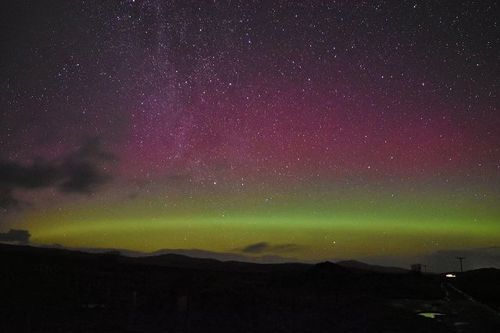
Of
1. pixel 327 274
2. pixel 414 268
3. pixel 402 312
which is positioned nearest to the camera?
pixel 402 312

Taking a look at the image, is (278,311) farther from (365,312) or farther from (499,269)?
(499,269)

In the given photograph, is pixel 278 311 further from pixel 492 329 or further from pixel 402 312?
pixel 492 329

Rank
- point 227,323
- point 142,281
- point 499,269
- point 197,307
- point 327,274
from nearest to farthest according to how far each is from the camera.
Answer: point 227,323 < point 197,307 < point 142,281 < point 327,274 < point 499,269

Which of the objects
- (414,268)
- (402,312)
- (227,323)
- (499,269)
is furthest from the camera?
(499,269)

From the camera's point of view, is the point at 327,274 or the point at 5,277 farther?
the point at 327,274

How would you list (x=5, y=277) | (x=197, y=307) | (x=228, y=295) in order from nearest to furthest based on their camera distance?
(x=197, y=307), (x=228, y=295), (x=5, y=277)

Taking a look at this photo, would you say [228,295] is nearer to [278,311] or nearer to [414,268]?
[278,311]

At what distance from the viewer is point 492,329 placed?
67.6 feet

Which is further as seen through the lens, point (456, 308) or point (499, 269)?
point (499, 269)

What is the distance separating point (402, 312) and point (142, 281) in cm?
3079

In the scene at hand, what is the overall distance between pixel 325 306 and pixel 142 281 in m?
25.5

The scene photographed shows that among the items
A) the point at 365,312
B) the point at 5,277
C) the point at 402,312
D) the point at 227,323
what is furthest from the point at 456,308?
the point at 5,277

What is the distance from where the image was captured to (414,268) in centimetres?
7381

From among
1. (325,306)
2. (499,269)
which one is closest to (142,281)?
(325,306)
